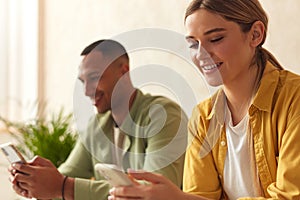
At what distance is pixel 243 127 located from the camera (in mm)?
1554

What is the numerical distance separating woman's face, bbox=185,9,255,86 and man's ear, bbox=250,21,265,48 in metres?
0.01

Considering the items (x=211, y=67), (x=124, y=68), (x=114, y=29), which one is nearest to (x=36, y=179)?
(x=124, y=68)

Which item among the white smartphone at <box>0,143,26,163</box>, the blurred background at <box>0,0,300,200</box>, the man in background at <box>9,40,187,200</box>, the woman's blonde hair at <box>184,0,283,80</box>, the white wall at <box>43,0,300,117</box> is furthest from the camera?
the blurred background at <box>0,0,300,200</box>

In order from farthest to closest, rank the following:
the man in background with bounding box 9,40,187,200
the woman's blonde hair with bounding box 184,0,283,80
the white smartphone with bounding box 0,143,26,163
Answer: the man in background with bounding box 9,40,187,200
the white smartphone with bounding box 0,143,26,163
the woman's blonde hair with bounding box 184,0,283,80

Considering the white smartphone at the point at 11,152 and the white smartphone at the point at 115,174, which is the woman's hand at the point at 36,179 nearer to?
the white smartphone at the point at 11,152

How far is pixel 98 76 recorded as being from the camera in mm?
2047

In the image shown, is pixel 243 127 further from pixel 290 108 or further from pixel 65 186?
pixel 65 186

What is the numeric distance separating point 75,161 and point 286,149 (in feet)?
3.18

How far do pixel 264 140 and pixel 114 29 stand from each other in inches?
58.4

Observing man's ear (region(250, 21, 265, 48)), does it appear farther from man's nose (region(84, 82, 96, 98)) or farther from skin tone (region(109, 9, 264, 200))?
man's nose (region(84, 82, 96, 98))

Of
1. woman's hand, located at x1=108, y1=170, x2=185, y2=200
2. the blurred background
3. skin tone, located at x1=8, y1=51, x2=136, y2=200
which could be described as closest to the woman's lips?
woman's hand, located at x1=108, y1=170, x2=185, y2=200

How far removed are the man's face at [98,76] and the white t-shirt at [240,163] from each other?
58 centimetres

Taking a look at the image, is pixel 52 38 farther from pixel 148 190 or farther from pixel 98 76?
pixel 148 190

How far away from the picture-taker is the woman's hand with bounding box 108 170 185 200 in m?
1.39
